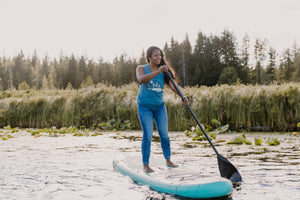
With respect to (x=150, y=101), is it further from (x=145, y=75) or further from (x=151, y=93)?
(x=145, y=75)

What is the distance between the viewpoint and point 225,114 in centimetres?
974

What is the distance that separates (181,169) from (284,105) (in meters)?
5.82

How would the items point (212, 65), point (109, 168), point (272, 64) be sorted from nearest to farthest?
point (109, 168) < point (212, 65) < point (272, 64)

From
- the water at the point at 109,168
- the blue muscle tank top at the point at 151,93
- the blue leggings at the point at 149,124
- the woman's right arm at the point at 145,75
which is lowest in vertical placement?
the water at the point at 109,168

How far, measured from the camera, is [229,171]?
4152mm

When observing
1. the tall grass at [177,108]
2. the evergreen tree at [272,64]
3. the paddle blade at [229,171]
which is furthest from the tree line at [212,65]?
the paddle blade at [229,171]

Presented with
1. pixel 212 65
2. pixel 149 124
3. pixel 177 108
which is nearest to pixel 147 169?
pixel 149 124

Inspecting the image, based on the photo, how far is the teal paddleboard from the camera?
349 centimetres

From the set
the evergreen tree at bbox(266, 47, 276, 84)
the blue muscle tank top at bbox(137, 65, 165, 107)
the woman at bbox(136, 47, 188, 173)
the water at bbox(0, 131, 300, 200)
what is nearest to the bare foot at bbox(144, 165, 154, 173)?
the woman at bbox(136, 47, 188, 173)

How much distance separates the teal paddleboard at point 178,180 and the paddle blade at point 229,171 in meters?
0.38

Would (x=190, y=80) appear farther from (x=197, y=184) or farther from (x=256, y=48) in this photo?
(x=197, y=184)

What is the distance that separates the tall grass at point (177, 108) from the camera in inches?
360

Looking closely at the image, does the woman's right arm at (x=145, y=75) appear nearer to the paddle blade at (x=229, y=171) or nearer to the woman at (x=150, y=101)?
the woman at (x=150, y=101)

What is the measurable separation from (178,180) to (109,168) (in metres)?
1.77
